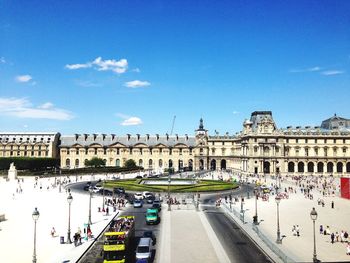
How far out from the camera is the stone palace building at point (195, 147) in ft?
449

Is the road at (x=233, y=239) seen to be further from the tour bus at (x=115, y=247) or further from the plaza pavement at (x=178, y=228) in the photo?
the tour bus at (x=115, y=247)

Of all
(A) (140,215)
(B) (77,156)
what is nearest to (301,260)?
(A) (140,215)

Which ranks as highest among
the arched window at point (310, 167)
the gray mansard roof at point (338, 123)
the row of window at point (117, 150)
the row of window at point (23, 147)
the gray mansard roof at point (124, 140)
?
the gray mansard roof at point (338, 123)

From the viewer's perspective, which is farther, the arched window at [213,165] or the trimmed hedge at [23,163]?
the arched window at [213,165]

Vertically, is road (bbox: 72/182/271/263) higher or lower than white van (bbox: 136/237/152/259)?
lower

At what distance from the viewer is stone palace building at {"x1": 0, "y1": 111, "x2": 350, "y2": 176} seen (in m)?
137

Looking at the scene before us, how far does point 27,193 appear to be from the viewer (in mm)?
77250

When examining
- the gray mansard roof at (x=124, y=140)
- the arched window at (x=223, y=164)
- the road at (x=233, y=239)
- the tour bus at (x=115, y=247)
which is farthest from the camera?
the gray mansard roof at (x=124, y=140)

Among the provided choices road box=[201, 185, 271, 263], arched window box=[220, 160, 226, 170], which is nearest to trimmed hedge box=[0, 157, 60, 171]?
arched window box=[220, 160, 226, 170]

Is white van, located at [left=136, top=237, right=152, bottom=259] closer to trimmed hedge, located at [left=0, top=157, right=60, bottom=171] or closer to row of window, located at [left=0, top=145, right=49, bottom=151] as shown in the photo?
trimmed hedge, located at [left=0, top=157, right=60, bottom=171]

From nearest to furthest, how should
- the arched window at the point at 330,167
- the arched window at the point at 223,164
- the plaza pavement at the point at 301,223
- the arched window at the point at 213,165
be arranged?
the plaza pavement at the point at 301,223 < the arched window at the point at 330,167 < the arched window at the point at 213,165 < the arched window at the point at 223,164

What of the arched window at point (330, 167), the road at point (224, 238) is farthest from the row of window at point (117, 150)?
the road at point (224, 238)

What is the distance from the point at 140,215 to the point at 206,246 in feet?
59.8

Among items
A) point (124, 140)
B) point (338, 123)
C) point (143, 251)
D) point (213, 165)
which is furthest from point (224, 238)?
point (124, 140)
